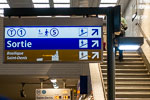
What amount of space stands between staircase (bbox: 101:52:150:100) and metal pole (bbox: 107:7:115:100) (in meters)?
4.79

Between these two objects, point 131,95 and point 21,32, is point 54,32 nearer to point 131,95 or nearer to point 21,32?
point 21,32

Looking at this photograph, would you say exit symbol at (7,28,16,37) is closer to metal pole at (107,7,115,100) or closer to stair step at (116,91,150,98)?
metal pole at (107,7,115,100)

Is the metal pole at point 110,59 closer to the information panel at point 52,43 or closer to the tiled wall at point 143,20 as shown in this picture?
the information panel at point 52,43

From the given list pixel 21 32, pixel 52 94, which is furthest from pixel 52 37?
pixel 52 94

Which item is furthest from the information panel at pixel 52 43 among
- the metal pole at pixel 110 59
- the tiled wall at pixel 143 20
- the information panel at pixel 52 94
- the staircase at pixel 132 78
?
the information panel at pixel 52 94

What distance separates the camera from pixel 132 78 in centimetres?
1146

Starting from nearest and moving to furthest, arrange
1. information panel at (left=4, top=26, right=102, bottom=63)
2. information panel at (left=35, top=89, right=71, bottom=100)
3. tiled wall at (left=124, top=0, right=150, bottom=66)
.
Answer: information panel at (left=4, top=26, right=102, bottom=63)
tiled wall at (left=124, top=0, right=150, bottom=66)
information panel at (left=35, top=89, right=71, bottom=100)

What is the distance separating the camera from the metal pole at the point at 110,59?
17.4 feet

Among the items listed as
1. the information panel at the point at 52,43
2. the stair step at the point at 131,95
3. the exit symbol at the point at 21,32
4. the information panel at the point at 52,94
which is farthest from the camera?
the information panel at the point at 52,94

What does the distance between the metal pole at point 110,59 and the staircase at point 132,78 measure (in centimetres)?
479

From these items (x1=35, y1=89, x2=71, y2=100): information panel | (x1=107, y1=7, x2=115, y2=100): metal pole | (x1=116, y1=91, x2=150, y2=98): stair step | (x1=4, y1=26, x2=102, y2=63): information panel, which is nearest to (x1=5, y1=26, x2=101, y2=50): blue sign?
(x1=4, y1=26, x2=102, y2=63): information panel

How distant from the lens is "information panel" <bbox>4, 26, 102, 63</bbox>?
596 centimetres

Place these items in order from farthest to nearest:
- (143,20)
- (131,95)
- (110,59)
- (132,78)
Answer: (143,20) → (132,78) → (131,95) → (110,59)

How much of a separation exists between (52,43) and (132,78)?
586cm
